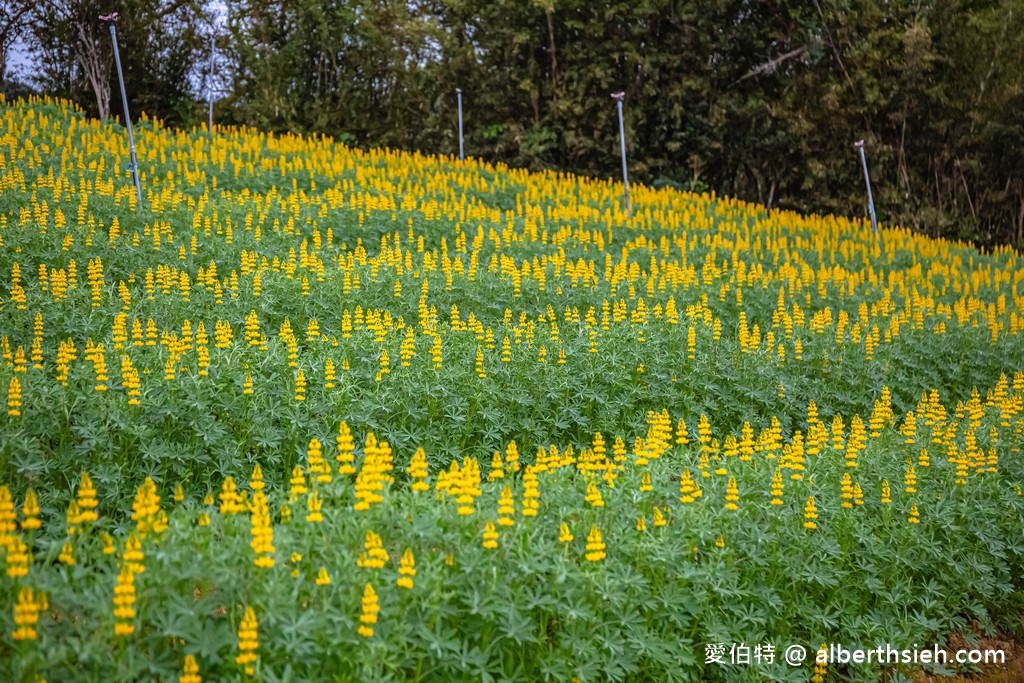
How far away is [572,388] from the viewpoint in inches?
276

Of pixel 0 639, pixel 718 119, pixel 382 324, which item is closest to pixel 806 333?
pixel 382 324

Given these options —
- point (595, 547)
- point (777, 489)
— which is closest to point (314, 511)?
point (595, 547)

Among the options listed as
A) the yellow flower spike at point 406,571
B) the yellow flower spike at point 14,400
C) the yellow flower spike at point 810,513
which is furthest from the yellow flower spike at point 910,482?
the yellow flower spike at point 14,400

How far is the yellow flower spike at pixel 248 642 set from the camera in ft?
9.35

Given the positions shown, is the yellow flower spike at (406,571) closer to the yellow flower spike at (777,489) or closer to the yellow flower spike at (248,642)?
the yellow flower spike at (248,642)

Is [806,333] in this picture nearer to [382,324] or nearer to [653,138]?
[382,324]

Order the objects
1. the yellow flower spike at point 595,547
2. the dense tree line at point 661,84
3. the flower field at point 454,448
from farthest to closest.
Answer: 1. the dense tree line at point 661,84
2. the yellow flower spike at point 595,547
3. the flower field at point 454,448

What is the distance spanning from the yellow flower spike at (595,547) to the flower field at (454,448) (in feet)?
0.08

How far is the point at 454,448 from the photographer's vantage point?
611 cm

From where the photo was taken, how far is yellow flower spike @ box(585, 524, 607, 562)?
374 centimetres

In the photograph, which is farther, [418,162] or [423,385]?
[418,162]

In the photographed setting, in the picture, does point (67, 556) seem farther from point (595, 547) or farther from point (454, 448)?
point (454, 448)

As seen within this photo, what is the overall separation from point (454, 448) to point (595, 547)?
243cm

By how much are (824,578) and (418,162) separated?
14.2 m
